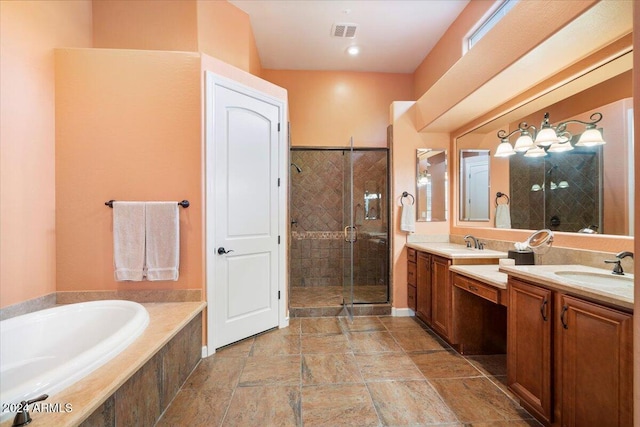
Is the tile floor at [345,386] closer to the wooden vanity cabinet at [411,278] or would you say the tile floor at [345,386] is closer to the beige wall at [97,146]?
the wooden vanity cabinet at [411,278]

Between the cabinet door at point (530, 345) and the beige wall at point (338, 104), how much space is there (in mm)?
3127

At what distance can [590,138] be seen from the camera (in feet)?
6.15

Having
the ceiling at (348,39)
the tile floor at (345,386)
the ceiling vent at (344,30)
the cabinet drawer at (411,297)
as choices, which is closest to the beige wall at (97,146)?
the tile floor at (345,386)

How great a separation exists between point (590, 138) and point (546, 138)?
0.30 metres

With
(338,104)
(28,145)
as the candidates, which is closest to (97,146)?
(28,145)

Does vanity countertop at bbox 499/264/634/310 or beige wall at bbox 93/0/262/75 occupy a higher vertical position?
beige wall at bbox 93/0/262/75

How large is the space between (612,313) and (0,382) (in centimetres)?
320

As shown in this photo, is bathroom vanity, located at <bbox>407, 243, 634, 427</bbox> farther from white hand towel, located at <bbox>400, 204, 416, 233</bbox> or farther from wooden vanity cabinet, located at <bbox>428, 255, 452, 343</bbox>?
white hand towel, located at <bbox>400, 204, 416, 233</bbox>

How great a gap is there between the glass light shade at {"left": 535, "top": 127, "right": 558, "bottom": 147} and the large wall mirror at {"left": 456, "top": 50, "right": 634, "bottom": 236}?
7 cm

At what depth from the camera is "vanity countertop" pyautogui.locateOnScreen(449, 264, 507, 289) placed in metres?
1.92

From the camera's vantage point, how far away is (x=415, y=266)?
3.14 m

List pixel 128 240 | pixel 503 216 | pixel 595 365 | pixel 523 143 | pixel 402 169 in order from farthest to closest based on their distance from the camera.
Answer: pixel 402 169
pixel 503 216
pixel 523 143
pixel 128 240
pixel 595 365

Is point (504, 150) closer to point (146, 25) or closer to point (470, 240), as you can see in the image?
point (470, 240)

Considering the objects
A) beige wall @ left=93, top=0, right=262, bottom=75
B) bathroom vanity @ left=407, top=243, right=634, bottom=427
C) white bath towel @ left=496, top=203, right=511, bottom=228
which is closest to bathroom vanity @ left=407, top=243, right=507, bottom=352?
bathroom vanity @ left=407, top=243, right=634, bottom=427
